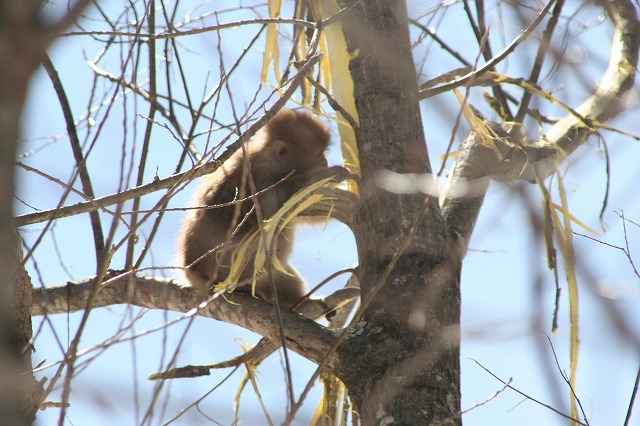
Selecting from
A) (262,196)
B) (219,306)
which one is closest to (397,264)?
(219,306)

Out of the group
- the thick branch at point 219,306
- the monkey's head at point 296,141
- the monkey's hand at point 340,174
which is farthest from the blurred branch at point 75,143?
the monkey's head at point 296,141

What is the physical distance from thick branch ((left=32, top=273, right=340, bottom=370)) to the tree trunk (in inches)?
8.4

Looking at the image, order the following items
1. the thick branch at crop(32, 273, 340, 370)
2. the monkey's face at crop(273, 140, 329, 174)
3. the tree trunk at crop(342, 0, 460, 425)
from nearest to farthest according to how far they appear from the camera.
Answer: the tree trunk at crop(342, 0, 460, 425), the thick branch at crop(32, 273, 340, 370), the monkey's face at crop(273, 140, 329, 174)

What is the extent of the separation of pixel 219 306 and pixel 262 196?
3.42 feet

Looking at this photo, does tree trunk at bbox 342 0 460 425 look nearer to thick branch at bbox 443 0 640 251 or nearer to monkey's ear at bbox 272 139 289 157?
thick branch at bbox 443 0 640 251

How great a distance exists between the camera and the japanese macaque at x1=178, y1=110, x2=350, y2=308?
162 inches

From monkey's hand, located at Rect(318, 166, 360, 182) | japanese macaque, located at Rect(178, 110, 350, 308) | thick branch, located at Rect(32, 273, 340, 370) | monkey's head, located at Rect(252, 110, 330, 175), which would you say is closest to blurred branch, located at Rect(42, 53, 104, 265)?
thick branch, located at Rect(32, 273, 340, 370)

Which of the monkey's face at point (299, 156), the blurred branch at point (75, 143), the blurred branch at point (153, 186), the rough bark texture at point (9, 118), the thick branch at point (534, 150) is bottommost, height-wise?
the rough bark texture at point (9, 118)

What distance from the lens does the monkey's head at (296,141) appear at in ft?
16.1

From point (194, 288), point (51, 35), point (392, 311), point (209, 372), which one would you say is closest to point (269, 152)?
point (194, 288)

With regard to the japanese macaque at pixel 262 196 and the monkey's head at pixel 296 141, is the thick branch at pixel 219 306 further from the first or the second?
the monkey's head at pixel 296 141

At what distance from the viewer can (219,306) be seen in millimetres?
3465

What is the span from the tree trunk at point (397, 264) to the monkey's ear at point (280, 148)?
152 centimetres

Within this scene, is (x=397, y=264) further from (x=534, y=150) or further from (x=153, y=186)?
(x=534, y=150)
